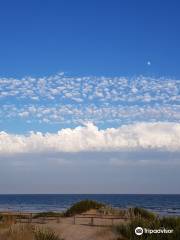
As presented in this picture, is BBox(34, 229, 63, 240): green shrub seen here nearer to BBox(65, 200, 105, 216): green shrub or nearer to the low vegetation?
the low vegetation

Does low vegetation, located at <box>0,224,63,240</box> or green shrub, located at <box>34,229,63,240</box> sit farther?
low vegetation, located at <box>0,224,63,240</box>

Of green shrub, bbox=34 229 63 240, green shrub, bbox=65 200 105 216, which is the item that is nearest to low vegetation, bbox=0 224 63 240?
green shrub, bbox=34 229 63 240

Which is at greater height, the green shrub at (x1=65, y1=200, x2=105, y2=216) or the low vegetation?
the green shrub at (x1=65, y1=200, x2=105, y2=216)

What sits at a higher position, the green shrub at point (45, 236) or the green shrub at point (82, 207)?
the green shrub at point (82, 207)

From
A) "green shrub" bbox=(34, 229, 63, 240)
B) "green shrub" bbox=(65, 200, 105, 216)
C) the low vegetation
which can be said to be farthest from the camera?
"green shrub" bbox=(65, 200, 105, 216)

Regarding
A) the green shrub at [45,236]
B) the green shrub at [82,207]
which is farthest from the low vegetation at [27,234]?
the green shrub at [82,207]

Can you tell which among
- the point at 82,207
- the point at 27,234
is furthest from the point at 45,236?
the point at 82,207

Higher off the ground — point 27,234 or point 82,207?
point 82,207

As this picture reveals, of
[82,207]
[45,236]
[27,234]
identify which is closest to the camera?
[45,236]

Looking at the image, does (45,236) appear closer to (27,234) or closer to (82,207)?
(27,234)

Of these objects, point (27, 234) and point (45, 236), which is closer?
point (45, 236)

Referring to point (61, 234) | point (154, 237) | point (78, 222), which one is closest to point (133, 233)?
point (154, 237)

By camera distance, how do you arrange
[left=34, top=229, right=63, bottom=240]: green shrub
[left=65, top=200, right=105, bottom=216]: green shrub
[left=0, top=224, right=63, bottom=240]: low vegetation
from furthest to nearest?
[left=65, top=200, right=105, bottom=216]: green shrub → [left=0, top=224, right=63, bottom=240]: low vegetation → [left=34, top=229, right=63, bottom=240]: green shrub

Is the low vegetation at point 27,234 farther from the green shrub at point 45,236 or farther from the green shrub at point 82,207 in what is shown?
the green shrub at point 82,207
